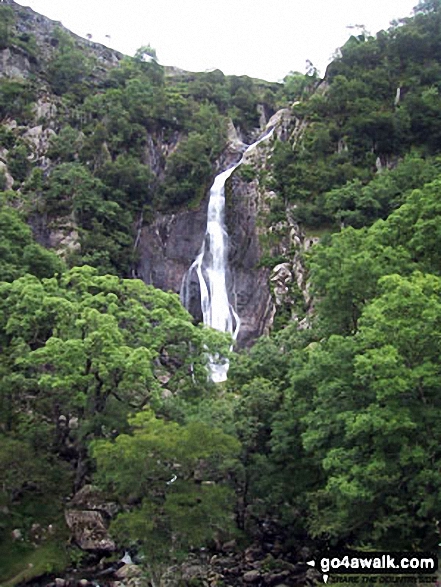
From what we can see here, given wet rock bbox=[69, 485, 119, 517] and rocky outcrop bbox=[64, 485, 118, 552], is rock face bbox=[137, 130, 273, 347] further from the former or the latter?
rocky outcrop bbox=[64, 485, 118, 552]

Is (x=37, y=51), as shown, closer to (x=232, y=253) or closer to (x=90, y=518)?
(x=232, y=253)

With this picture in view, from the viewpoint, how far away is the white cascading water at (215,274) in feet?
120

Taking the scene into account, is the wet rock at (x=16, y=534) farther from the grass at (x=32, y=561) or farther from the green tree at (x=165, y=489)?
the green tree at (x=165, y=489)

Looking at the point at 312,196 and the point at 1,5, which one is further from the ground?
the point at 1,5

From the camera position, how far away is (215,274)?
127 feet

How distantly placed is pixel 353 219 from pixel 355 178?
13.8 ft

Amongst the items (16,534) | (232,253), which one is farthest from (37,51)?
(16,534)

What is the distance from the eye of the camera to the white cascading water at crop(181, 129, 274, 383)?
120 feet

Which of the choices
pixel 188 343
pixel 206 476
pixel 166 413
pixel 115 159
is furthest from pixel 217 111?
pixel 206 476

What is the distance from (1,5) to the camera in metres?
48.9

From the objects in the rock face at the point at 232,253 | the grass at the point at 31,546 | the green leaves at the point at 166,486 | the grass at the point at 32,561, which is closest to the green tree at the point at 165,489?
the green leaves at the point at 166,486

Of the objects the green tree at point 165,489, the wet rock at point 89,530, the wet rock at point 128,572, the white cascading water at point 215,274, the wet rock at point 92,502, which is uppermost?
the white cascading water at point 215,274

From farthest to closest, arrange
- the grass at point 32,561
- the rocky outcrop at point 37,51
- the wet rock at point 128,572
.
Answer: the rocky outcrop at point 37,51 < the grass at point 32,561 < the wet rock at point 128,572

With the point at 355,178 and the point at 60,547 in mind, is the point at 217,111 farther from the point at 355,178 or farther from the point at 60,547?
the point at 60,547
